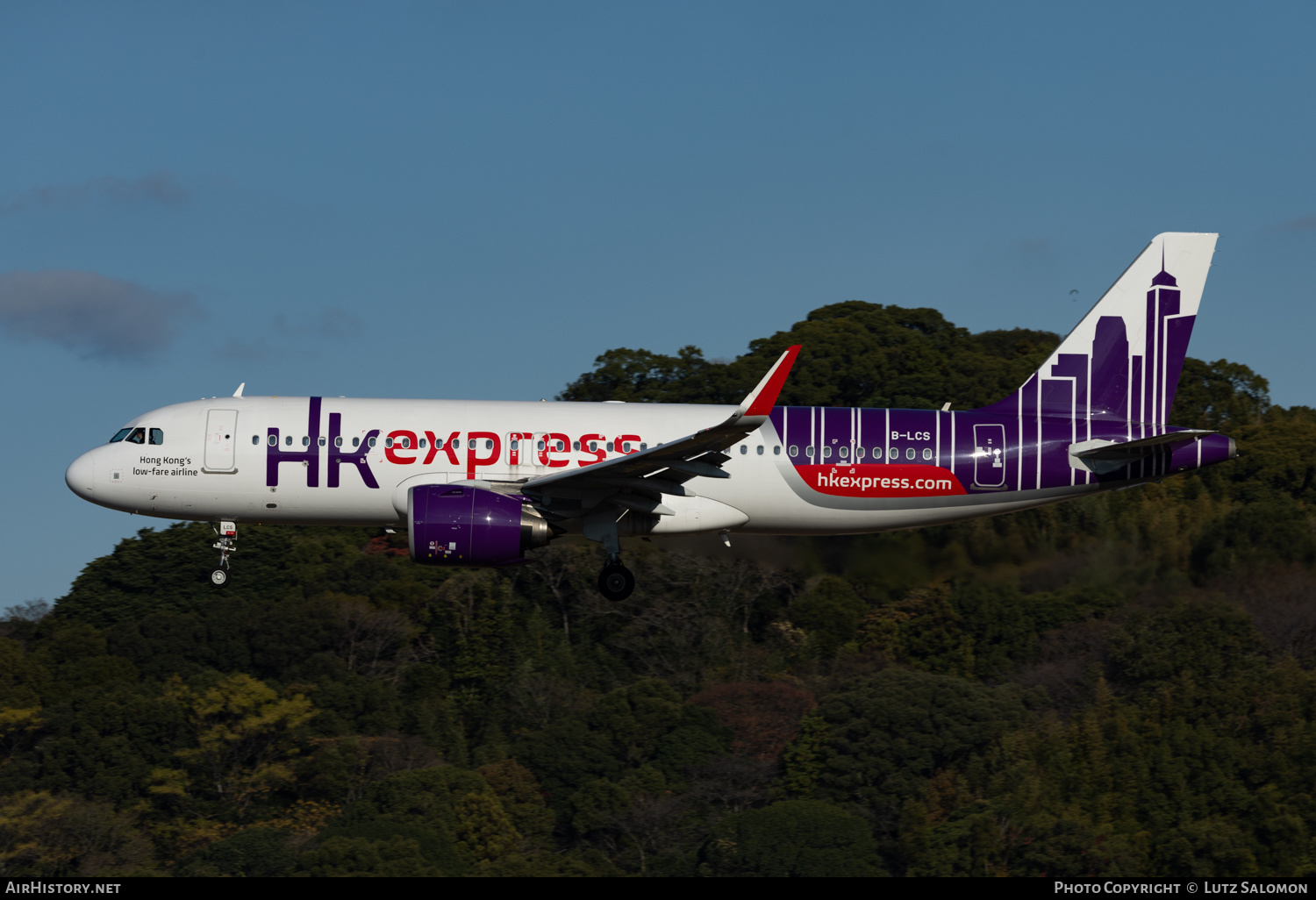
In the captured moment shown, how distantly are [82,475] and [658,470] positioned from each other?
11.5m

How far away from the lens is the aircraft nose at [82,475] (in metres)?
27.2

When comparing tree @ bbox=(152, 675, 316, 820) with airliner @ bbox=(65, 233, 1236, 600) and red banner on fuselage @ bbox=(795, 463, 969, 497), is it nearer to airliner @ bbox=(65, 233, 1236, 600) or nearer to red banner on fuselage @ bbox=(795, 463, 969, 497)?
airliner @ bbox=(65, 233, 1236, 600)

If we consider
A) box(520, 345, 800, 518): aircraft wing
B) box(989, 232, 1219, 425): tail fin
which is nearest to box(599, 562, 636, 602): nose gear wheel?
box(520, 345, 800, 518): aircraft wing

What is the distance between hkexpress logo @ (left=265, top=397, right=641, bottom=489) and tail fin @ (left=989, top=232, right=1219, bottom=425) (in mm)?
8569

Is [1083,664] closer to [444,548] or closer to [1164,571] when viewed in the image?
[1164,571]

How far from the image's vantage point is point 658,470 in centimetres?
2502

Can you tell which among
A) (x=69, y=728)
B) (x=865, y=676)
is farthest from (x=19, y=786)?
(x=865, y=676)

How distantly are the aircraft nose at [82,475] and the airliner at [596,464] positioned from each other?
1.5 inches

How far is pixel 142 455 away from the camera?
27.1m

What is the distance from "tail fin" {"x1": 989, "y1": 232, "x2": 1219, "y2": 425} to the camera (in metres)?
28.3

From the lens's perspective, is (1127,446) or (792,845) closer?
(1127,446)

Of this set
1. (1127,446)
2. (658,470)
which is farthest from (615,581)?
(1127,446)

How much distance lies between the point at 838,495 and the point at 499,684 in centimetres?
4190

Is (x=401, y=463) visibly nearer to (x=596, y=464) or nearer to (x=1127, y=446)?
(x=596, y=464)
